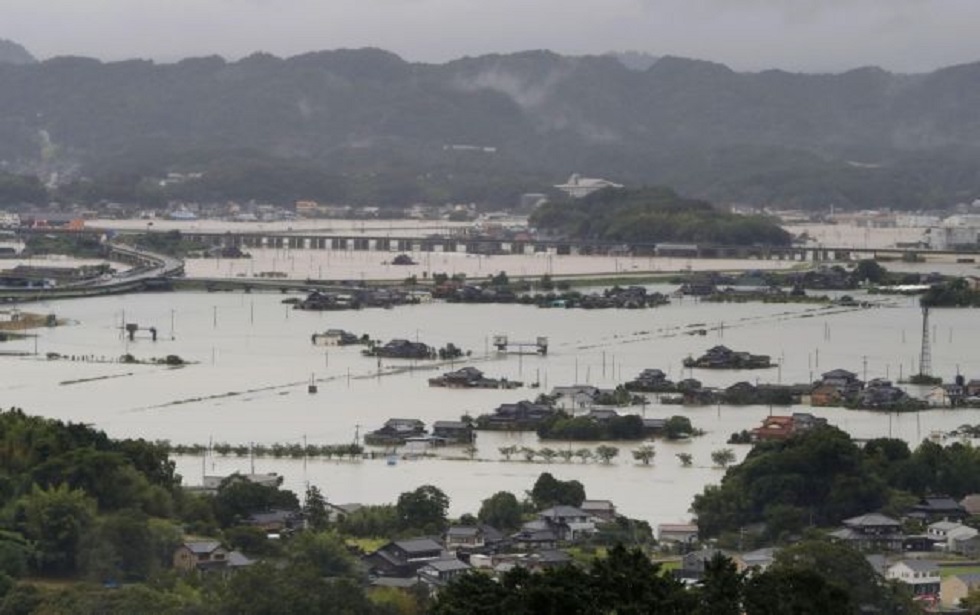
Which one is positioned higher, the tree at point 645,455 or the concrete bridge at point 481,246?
the tree at point 645,455

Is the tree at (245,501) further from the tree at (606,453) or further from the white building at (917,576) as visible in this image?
the white building at (917,576)

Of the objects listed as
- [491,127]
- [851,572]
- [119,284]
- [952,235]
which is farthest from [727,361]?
[491,127]

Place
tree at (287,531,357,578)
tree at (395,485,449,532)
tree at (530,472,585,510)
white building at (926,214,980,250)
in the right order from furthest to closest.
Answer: white building at (926,214,980,250) < tree at (530,472,585,510) < tree at (395,485,449,532) < tree at (287,531,357,578)

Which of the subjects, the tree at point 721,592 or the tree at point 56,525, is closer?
the tree at point 721,592

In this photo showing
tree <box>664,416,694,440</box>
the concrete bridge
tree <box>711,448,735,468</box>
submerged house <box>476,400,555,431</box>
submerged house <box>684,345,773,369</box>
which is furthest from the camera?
the concrete bridge

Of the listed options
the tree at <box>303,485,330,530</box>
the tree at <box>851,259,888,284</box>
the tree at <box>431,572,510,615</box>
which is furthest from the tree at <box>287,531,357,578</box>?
the tree at <box>851,259,888,284</box>

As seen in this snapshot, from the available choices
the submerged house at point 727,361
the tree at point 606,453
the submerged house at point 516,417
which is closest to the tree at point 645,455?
the tree at point 606,453

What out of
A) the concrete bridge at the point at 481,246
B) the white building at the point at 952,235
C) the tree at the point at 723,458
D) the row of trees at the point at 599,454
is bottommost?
the concrete bridge at the point at 481,246

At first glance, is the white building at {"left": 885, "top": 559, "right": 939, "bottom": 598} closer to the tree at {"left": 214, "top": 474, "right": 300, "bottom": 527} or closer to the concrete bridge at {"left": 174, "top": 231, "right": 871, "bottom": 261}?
the tree at {"left": 214, "top": 474, "right": 300, "bottom": 527}
